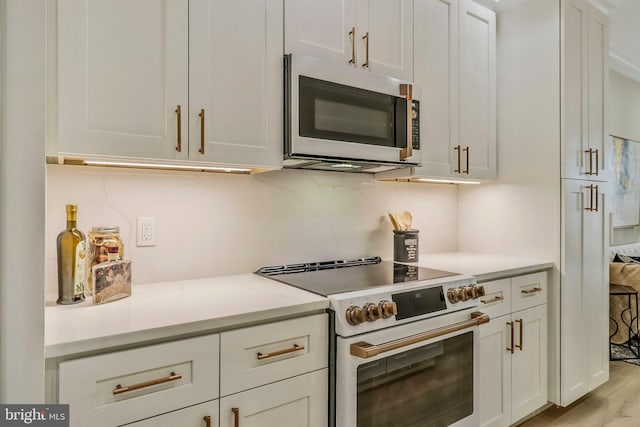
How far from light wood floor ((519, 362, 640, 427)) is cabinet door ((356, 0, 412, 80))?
2072mm

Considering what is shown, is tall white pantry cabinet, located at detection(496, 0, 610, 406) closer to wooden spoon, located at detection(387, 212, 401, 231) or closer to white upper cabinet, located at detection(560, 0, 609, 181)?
white upper cabinet, located at detection(560, 0, 609, 181)

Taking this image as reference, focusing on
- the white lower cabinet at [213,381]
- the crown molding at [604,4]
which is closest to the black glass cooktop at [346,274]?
the white lower cabinet at [213,381]

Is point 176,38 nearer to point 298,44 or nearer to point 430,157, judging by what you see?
point 298,44

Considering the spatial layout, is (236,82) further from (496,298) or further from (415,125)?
(496,298)

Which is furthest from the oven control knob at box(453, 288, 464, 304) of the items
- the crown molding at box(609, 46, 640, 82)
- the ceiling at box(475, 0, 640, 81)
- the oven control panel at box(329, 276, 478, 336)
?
the crown molding at box(609, 46, 640, 82)

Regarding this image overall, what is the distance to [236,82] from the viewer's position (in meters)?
1.49

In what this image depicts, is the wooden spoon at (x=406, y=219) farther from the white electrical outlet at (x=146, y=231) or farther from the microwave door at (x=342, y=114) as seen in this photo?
the white electrical outlet at (x=146, y=231)

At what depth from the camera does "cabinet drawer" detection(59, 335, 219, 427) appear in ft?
3.18

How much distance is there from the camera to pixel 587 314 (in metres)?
2.42

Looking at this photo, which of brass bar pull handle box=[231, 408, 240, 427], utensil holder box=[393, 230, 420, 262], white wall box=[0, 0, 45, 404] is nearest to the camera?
white wall box=[0, 0, 45, 404]

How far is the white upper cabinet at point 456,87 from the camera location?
6.81 ft

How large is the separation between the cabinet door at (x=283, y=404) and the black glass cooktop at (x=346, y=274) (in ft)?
1.03

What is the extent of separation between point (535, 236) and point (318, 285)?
4.91ft

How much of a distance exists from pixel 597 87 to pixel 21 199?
2998mm
